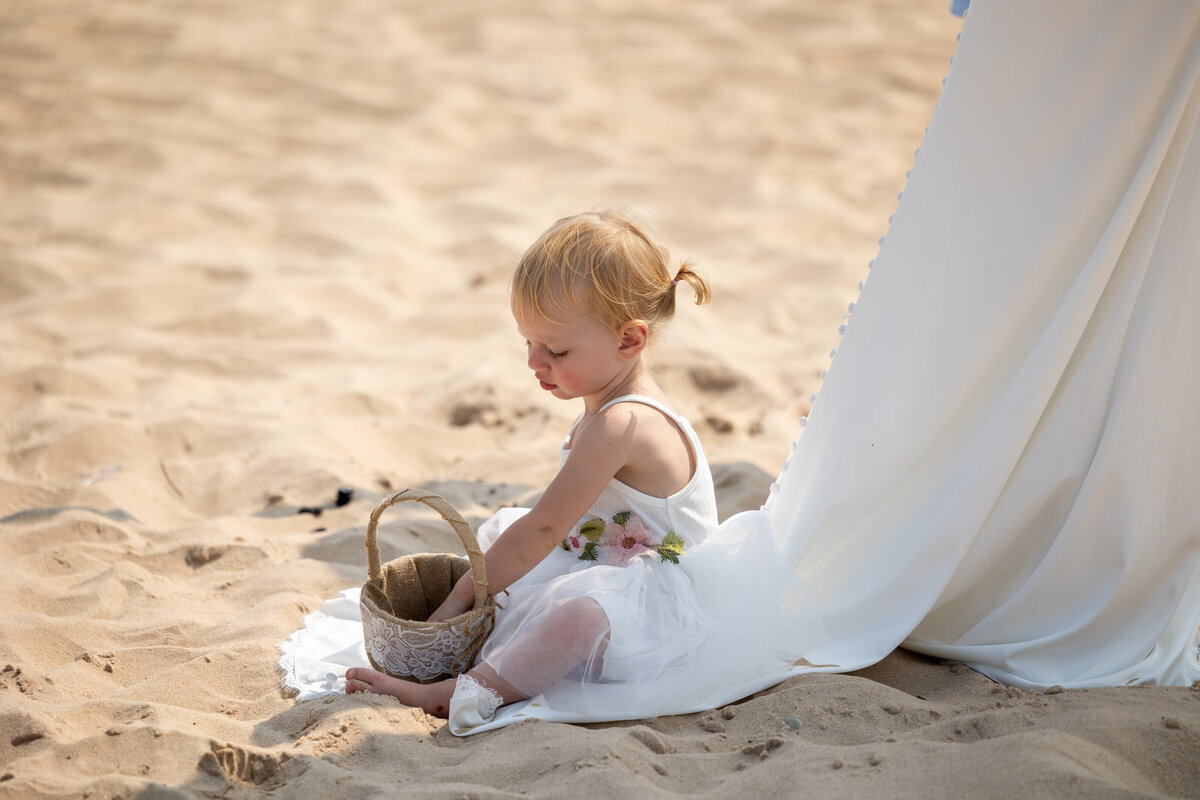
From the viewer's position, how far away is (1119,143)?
7.31ft

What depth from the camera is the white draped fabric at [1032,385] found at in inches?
88.0

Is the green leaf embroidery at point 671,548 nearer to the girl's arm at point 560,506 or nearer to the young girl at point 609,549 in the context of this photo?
the young girl at point 609,549

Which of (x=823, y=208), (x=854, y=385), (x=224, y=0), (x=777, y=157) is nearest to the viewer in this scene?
(x=854, y=385)

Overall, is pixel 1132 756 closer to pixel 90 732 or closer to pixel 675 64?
pixel 90 732

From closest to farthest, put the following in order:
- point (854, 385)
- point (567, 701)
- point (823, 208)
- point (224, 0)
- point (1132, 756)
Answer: point (1132, 756)
point (567, 701)
point (854, 385)
point (823, 208)
point (224, 0)

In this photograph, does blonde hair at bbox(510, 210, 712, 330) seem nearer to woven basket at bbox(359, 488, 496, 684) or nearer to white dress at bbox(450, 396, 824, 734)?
white dress at bbox(450, 396, 824, 734)

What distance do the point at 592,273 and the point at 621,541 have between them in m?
0.64

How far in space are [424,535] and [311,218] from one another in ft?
10.4

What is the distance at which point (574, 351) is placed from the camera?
2.42m

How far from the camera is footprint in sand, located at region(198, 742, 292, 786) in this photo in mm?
1952

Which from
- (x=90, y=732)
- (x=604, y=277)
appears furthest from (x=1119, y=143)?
(x=90, y=732)

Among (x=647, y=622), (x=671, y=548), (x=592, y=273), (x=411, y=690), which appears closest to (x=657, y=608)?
(x=647, y=622)

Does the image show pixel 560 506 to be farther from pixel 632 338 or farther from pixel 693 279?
pixel 693 279

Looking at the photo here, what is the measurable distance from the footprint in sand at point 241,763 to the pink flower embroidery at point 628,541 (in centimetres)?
85
